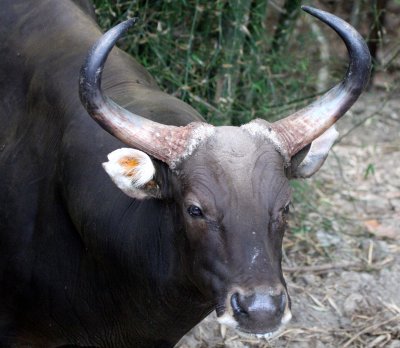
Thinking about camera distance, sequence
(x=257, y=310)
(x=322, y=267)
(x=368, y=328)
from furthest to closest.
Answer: (x=322, y=267) → (x=368, y=328) → (x=257, y=310)

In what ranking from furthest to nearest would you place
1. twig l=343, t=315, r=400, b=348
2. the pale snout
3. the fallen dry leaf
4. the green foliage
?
the fallen dry leaf → the green foliage → twig l=343, t=315, r=400, b=348 → the pale snout

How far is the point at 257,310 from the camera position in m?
3.63

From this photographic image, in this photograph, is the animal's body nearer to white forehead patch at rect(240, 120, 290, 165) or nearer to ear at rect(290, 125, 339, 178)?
white forehead patch at rect(240, 120, 290, 165)

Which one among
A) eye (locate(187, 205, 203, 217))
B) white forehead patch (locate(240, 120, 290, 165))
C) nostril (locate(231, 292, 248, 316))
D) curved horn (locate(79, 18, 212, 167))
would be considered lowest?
nostril (locate(231, 292, 248, 316))

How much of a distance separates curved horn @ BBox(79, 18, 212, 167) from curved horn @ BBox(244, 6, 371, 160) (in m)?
0.33

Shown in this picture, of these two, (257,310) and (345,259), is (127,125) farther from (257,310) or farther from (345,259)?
(345,259)

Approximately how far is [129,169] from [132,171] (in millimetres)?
16

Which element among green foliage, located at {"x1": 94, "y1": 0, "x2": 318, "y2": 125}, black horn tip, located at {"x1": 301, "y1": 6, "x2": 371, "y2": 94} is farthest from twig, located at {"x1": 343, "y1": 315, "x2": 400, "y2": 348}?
black horn tip, located at {"x1": 301, "y1": 6, "x2": 371, "y2": 94}

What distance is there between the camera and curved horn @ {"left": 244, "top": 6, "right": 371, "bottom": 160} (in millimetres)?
4102

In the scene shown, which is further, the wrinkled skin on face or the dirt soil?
the dirt soil

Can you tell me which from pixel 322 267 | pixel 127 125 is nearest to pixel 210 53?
pixel 322 267

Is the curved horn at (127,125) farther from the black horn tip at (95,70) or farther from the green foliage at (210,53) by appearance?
the green foliage at (210,53)

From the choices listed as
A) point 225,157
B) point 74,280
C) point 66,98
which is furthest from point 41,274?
point 225,157

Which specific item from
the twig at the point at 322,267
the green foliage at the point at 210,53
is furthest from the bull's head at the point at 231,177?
the twig at the point at 322,267
